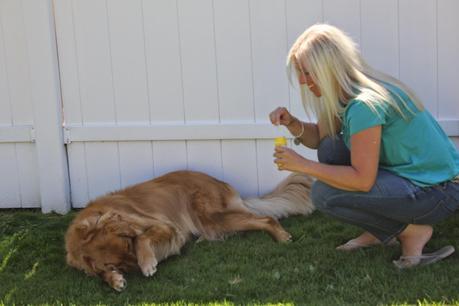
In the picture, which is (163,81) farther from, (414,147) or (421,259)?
(421,259)

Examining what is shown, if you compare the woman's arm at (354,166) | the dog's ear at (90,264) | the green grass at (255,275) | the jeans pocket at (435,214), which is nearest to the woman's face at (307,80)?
the woman's arm at (354,166)

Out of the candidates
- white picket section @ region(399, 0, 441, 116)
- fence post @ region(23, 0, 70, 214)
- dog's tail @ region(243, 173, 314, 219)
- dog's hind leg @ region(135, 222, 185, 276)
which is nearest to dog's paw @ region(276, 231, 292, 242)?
dog's tail @ region(243, 173, 314, 219)

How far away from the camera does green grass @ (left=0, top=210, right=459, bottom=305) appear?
112 inches

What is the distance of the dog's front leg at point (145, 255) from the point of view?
3.33 metres

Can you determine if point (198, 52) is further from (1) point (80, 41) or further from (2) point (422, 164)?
(2) point (422, 164)

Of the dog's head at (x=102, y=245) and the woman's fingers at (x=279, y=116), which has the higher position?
the woman's fingers at (x=279, y=116)

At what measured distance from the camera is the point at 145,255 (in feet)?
11.2

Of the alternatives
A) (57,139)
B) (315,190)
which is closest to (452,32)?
(315,190)

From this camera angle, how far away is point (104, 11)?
456cm

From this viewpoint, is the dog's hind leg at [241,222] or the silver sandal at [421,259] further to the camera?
the dog's hind leg at [241,222]

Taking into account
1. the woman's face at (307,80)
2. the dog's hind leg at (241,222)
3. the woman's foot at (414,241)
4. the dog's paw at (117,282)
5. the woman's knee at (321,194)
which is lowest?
the dog's paw at (117,282)

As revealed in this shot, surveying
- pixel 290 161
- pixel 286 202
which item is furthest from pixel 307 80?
pixel 286 202

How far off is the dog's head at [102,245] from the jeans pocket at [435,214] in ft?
5.09

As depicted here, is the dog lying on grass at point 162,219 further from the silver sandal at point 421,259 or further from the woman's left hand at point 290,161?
the woman's left hand at point 290,161
